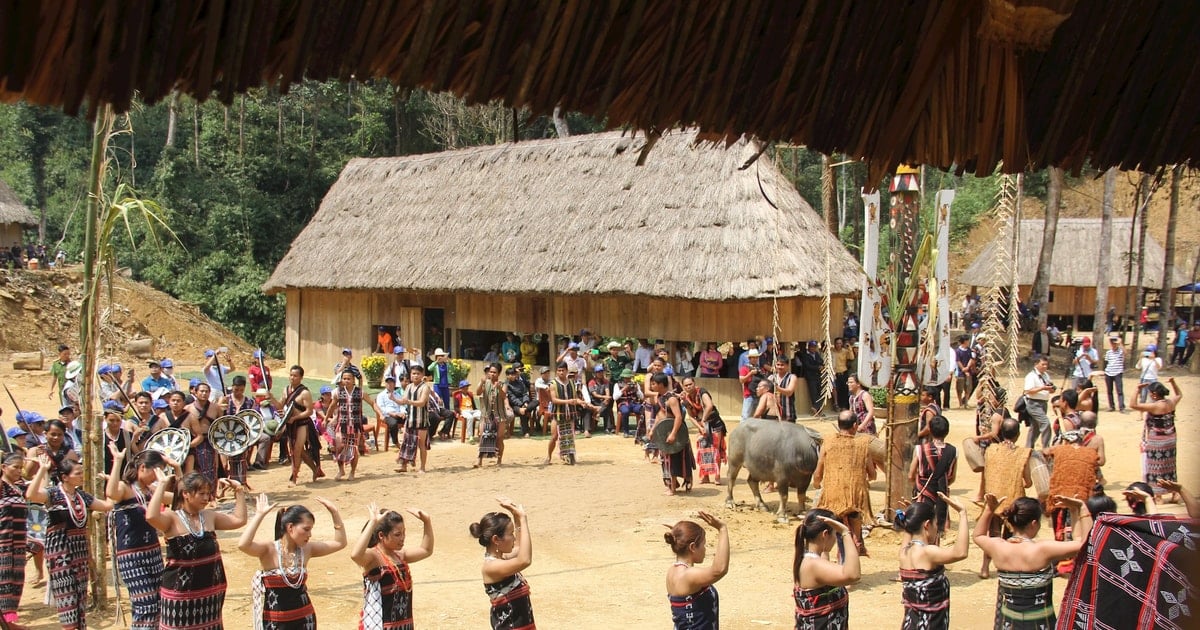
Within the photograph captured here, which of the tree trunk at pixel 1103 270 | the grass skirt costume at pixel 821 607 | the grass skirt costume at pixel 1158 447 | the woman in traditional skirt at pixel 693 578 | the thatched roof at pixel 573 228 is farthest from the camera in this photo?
the tree trunk at pixel 1103 270

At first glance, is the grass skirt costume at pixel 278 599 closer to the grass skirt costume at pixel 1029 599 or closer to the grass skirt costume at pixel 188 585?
the grass skirt costume at pixel 188 585

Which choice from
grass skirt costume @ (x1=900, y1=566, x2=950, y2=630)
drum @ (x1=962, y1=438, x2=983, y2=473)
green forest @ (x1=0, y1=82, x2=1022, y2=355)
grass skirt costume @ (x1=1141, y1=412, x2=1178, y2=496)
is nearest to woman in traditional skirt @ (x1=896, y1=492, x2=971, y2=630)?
grass skirt costume @ (x1=900, y1=566, x2=950, y2=630)

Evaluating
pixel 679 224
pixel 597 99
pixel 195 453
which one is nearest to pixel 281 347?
pixel 679 224

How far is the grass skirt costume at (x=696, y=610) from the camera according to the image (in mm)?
5629

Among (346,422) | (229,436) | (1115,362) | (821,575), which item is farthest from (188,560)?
(1115,362)

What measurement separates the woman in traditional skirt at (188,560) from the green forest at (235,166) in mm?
23848

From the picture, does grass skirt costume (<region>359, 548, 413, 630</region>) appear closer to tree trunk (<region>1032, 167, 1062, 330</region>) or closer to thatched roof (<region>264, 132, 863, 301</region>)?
thatched roof (<region>264, 132, 863, 301</region>)

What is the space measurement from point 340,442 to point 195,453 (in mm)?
2611

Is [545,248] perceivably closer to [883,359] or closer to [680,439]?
[680,439]

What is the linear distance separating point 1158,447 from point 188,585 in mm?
9987

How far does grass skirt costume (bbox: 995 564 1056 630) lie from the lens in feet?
19.7

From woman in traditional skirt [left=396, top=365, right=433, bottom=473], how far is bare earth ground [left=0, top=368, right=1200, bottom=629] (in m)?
0.28

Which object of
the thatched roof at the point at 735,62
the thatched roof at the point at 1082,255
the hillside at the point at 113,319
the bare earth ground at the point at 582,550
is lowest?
the bare earth ground at the point at 582,550

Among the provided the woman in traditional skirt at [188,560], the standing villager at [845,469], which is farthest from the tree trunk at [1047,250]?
the woman in traditional skirt at [188,560]
